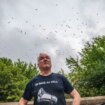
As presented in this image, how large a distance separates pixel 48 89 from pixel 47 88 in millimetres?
17

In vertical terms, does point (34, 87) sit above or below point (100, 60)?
below

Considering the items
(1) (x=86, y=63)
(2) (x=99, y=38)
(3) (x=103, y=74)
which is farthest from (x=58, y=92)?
(2) (x=99, y=38)

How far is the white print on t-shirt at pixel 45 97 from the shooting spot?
4.91 meters

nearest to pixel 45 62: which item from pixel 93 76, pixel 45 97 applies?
pixel 45 97

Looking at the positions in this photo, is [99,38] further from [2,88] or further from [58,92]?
[58,92]

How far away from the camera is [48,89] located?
4.96 metres

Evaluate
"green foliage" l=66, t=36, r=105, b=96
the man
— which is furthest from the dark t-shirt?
"green foliage" l=66, t=36, r=105, b=96

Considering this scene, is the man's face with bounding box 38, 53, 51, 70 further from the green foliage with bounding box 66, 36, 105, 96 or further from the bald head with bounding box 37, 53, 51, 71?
the green foliage with bounding box 66, 36, 105, 96

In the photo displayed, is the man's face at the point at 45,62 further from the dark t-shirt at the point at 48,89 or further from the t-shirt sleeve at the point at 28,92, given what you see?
the t-shirt sleeve at the point at 28,92

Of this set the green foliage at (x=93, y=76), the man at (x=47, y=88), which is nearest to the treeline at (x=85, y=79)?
the green foliage at (x=93, y=76)

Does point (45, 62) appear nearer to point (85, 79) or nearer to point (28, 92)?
point (28, 92)

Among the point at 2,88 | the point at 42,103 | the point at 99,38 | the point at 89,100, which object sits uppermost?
the point at 99,38

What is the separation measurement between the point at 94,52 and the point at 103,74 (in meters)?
1.63

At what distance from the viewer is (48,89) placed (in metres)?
4.96
